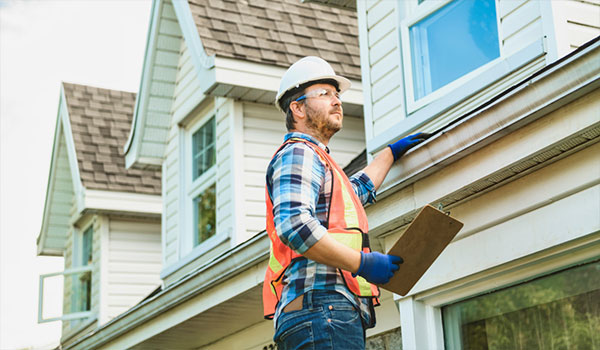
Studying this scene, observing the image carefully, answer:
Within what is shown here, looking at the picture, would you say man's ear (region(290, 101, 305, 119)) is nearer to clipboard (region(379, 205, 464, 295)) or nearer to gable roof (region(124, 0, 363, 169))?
clipboard (region(379, 205, 464, 295))

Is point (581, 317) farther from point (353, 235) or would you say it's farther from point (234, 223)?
point (234, 223)

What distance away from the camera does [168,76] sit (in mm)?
11312

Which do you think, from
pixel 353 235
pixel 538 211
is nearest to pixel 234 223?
pixel 538 211

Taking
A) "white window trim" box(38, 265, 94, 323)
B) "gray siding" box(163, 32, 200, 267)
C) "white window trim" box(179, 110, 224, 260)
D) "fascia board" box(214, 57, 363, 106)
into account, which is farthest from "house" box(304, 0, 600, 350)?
"white window trim" box(38, 265, 94, 323)

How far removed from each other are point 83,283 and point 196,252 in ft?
16.7

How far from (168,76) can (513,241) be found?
296 inches

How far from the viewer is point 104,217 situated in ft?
45.1

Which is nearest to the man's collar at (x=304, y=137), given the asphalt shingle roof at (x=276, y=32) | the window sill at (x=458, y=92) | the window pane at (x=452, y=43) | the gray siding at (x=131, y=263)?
the window sill at (x=458, y=92)

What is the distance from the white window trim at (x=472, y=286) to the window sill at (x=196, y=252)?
4013 mm

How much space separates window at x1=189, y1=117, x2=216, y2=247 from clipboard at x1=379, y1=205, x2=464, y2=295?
649 centimetres

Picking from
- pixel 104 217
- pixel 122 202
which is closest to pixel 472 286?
pixel 122 202

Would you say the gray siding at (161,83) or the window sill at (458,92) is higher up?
the gray siding at (161,83)

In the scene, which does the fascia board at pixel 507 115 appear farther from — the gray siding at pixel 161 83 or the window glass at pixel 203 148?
the gray siding at pixel 161 83

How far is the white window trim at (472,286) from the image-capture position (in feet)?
14.0
